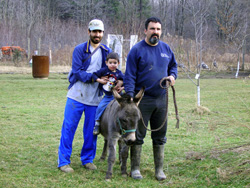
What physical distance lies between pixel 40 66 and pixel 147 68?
19568 millimetres

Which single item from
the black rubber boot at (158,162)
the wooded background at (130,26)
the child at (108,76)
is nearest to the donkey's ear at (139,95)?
the child at (108,76)

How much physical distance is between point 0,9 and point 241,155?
170 ft

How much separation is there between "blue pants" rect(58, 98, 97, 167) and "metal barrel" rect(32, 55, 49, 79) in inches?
697

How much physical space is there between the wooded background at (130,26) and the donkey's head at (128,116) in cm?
1009

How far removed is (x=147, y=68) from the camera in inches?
203

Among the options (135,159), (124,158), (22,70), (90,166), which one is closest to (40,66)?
(22,70)

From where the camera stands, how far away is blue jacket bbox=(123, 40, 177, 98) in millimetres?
5148

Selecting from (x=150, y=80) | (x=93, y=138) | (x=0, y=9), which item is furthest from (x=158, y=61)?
(x=0, y=9)

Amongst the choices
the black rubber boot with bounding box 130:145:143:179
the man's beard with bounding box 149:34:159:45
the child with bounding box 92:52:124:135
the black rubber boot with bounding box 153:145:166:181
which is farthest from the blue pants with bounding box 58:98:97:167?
the man's beard with bounding box 149:34:159:45

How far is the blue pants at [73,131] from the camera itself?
574 centimetres

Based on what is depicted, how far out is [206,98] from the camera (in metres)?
15.2

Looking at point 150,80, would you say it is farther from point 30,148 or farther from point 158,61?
point 30,148

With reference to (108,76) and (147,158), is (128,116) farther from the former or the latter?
(147,158)

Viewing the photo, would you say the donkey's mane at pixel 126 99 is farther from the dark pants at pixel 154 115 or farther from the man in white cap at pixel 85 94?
the man in white cap at pixel 85 94
